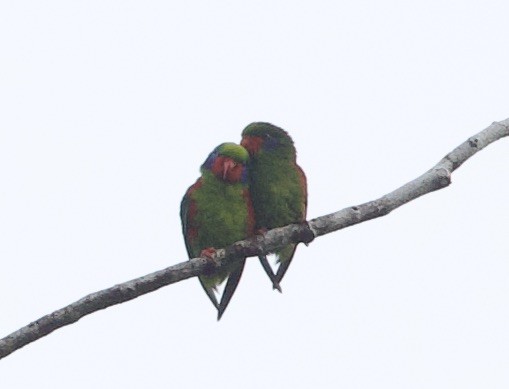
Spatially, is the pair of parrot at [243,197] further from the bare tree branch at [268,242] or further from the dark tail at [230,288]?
the bare tree branch at [268,242]

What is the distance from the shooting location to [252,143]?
754 cm

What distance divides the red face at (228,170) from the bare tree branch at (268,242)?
→ 1.23 meters

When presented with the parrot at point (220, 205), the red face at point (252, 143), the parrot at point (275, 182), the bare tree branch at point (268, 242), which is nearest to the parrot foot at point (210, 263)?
the bare tree branch at point (268, 242)

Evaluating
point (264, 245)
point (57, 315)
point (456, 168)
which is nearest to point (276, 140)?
point (264, 245)

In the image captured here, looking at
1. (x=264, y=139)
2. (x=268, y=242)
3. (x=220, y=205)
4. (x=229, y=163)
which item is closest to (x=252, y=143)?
(x=264, y=139)

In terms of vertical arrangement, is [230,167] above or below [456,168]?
above

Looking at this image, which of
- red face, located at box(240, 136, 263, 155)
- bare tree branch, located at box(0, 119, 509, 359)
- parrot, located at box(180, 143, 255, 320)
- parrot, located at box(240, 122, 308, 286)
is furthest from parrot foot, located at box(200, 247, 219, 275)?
red face, located at box(240, 136, 263, 155)

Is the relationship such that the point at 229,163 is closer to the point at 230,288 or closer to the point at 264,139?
the point at 264,139

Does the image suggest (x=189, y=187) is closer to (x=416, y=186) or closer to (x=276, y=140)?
(x=276, y=140)

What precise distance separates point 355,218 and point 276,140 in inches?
87.0

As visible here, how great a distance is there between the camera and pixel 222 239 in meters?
7.05

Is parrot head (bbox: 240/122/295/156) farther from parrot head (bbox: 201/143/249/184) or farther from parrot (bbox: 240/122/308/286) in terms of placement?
parrot head (bbox: 201/143/249/184)

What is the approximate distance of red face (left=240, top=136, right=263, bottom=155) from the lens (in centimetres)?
749

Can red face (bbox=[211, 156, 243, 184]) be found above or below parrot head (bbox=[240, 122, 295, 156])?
below
